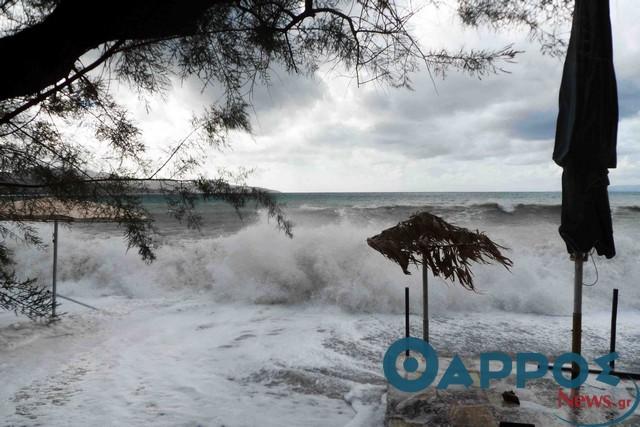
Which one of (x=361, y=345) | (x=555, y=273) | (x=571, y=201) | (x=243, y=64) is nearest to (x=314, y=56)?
(x=243, y=64)

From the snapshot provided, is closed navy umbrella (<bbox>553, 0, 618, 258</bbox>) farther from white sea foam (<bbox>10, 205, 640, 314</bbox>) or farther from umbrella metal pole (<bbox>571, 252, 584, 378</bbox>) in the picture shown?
white sea foam (<bbox>10, 205, 640, 314</bbox>)

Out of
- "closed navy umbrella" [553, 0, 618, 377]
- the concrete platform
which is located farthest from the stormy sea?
"closed navy umbrella" [553, 0, 618, 377]

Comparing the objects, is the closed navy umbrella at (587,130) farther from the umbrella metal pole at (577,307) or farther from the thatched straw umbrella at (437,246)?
the thatched straw umbrella at (437,246)

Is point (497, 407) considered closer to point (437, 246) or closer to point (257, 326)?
point (437, 246)

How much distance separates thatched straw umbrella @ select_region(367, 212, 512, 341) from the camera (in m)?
3.09

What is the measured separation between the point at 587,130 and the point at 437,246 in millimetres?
1366

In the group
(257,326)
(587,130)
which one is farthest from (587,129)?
(257,326)

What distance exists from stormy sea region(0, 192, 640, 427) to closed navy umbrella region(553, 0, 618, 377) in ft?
3.24

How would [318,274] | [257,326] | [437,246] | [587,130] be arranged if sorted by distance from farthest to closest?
1. [318,274]
2. [257,326]
3. [437,246]
4. [587,130]

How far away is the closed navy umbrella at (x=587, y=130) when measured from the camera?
7.70ft

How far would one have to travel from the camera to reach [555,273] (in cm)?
888

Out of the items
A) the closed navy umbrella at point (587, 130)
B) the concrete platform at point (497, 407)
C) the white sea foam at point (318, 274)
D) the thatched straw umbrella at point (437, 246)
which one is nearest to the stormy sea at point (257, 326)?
the white sea foam at point (318, 274)

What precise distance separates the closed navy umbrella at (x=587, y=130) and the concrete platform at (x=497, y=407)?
3.83 feet

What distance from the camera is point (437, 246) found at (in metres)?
3.18
